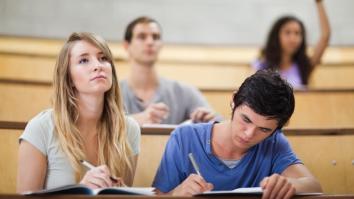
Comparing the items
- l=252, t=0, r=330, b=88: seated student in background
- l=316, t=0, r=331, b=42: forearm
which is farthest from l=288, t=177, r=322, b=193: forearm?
l=316, t=0, r=331, b=42: forearm

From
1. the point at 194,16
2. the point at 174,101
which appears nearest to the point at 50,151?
the point at 174,101

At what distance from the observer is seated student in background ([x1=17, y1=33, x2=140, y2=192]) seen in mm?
980

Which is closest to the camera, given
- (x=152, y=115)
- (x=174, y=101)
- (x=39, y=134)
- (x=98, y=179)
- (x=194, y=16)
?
(x=98, y=179)

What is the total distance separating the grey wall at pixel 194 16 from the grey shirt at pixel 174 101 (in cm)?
76

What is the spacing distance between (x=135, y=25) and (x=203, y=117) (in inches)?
18.6

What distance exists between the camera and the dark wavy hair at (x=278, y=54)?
199cm

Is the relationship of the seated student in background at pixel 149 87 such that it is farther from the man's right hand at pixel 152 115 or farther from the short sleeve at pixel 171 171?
the short sleeve at pixel 171 171

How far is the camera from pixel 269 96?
3.11 feet

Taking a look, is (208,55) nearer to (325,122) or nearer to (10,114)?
(325,122)

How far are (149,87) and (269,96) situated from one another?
732mm

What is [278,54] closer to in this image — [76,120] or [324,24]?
[324,24]

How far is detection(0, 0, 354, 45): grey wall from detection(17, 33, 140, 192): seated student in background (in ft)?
4.17

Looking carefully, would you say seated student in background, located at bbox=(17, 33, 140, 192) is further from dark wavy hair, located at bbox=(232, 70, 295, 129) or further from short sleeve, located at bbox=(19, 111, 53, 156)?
dark wavy hair, located at bbox=(232, 70, 295, 129)

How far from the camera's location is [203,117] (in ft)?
4.49
